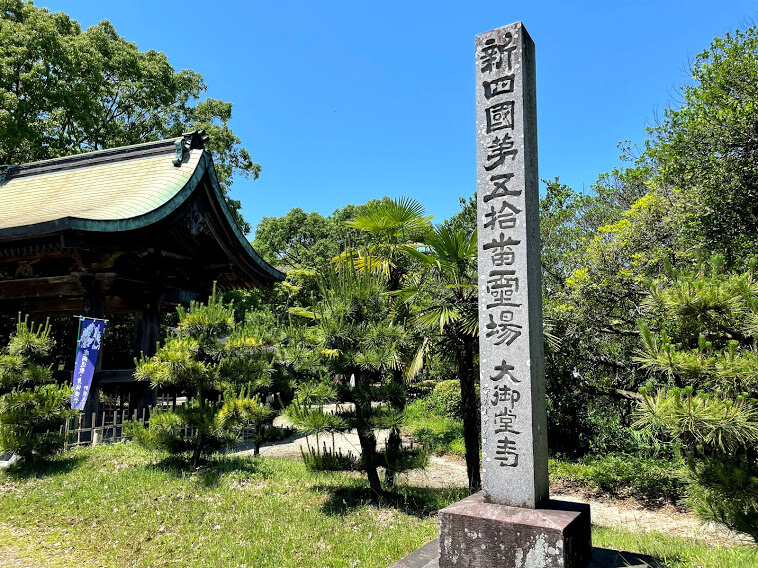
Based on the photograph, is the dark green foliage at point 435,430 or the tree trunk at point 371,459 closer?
the tree trunk at point 371,459

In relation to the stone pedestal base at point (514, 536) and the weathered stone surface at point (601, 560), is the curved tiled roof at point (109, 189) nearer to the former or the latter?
the weathered stone surface at point (601, 560)

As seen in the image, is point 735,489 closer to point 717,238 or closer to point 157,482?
point 717,238

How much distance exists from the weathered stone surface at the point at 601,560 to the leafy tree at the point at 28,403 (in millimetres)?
6771

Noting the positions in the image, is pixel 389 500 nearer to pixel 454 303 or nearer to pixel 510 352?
pixel 454 303

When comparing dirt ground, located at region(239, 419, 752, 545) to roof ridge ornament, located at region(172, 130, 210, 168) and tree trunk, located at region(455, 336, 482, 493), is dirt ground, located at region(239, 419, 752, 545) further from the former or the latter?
roof ridge ornament, located at region(172, 130, 210, 168)

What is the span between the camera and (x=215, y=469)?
7949mm

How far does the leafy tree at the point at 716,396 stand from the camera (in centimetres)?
390

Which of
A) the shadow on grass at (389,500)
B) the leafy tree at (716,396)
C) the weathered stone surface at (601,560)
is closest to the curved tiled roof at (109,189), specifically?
the shadow on grass at (389,500)

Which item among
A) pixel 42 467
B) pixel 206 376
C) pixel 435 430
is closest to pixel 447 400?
pixel 435 430

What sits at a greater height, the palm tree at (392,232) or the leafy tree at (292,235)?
the leafy tree at (292,235)

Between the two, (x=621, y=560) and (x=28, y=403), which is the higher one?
(x=28, y=403)

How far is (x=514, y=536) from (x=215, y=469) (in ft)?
18.5

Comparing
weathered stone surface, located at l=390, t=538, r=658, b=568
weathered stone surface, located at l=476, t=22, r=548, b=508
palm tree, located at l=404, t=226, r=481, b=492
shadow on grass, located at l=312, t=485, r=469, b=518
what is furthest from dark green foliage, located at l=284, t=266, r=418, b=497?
weathered stone surface, located at l=476, t=22, r=548, b=508

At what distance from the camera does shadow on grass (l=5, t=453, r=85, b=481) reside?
7836 mm
